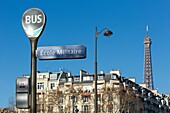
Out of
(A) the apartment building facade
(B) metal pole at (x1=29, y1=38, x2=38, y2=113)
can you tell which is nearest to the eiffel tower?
(A) the apartment building facade

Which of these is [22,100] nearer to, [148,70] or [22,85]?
[22,85]

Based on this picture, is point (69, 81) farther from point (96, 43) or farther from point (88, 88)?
point (96, 43)

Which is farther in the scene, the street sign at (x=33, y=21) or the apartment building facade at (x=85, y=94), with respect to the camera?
the apartment building facade at (x=85, y=94)

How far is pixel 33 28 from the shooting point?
12.1 metres

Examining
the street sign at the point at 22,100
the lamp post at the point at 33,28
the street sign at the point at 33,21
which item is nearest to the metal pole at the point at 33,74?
the lamp post at the point at 33,28

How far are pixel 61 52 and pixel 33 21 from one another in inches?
44.8

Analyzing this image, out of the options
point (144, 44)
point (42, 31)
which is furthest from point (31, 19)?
point (144, 44)

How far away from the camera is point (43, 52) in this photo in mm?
12125

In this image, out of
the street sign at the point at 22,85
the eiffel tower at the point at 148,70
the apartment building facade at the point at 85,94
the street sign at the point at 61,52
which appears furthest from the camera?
the eiffel tower at the point at 148,70

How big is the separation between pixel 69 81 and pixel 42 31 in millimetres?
76416

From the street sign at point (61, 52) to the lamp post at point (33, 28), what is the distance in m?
0.30

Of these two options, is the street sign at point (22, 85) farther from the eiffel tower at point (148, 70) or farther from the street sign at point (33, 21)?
the eiffel tower at point (148, 70)

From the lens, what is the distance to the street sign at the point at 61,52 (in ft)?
38.9

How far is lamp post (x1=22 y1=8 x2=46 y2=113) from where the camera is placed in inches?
471
